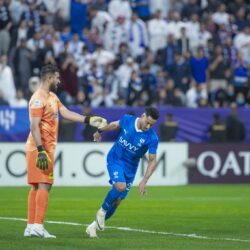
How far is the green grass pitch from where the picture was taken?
1321 centimetres

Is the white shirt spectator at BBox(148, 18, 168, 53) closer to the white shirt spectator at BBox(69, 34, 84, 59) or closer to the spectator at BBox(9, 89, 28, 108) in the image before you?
the white shirt spectator at BBox(69, 34, 84, 59)

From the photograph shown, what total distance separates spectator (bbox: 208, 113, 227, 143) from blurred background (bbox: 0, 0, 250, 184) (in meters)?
0.03

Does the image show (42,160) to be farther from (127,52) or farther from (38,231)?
(127,52)

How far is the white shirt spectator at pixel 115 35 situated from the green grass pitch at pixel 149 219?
6.59 metres

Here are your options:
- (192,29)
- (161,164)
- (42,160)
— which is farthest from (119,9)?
(42,160)

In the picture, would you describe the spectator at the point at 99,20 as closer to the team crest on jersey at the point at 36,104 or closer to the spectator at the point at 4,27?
the spectator at the point at 4,27

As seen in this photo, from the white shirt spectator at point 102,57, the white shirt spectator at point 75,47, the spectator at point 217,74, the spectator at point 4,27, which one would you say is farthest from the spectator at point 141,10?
the spectator at point 4,27

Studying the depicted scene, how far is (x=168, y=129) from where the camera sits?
2833cm

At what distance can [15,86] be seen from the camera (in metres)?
28.7

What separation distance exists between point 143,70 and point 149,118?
15.9 meters

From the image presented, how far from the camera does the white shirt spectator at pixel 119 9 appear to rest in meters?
31.9

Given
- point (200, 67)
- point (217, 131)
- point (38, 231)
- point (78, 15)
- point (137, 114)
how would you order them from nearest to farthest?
point (38, 231) → point (137, 114) → point (217, 131) → point (200, 67) → point (78, 15)

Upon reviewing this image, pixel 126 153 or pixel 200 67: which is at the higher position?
pixel 200 67

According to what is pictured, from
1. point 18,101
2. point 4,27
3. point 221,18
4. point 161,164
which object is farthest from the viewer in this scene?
point 221,18
